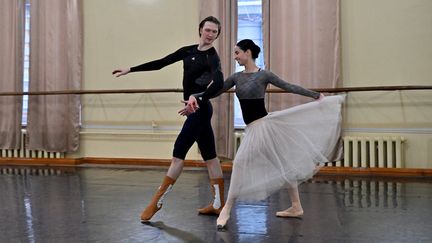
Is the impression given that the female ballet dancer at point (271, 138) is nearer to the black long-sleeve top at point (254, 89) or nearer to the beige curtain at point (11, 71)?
the black long-sleeve top at point (254, 89)

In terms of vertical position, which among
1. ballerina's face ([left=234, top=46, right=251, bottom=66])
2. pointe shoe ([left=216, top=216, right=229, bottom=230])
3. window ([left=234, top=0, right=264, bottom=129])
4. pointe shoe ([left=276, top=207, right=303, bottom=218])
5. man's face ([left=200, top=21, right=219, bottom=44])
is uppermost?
window ([left=234, top=0, right=264, bottom=129])

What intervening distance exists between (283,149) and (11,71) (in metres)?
5.32

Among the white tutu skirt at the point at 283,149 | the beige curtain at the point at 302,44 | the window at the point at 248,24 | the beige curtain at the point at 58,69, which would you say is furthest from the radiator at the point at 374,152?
the beige curtain at the point at 58,69

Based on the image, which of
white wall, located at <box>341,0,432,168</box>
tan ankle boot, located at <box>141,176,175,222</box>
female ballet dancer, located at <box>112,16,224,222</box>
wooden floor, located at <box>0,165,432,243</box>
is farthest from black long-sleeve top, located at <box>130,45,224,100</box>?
white wall, located at <box>341,0,432,168</box>

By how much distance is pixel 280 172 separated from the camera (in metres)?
3.32

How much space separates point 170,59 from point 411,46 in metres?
3.69

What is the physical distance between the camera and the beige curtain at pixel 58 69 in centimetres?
730

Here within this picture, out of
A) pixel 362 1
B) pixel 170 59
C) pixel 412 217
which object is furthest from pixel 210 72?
pixel 362 1

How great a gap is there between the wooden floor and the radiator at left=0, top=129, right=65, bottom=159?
1549 mm

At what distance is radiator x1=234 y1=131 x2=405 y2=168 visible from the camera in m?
6.07

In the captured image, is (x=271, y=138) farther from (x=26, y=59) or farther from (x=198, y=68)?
(x=26, y=59)

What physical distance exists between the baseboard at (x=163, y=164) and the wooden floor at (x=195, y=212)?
0.32 meters

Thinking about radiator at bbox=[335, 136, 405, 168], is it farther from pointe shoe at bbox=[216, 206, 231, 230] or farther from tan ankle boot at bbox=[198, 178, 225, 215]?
pointe shoe at bbox=[216, 206, 231, 230]

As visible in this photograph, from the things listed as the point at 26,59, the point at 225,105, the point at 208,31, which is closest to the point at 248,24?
A: the point at 225,105
